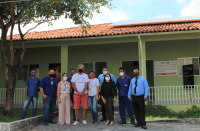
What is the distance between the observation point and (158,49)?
1021 centimetres

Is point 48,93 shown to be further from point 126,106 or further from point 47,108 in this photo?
point 126,106

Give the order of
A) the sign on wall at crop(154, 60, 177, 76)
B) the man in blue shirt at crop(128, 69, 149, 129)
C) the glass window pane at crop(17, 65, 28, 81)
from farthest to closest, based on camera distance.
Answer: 1. the glass window pane at crop(17, 65, 28, 81)
2. the sign on wall at crop(154, 60, 177, 76)
3. the man in blue shirt at crop(128, 69, 149, 129)

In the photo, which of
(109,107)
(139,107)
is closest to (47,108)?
(109,107)

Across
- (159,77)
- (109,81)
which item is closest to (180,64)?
(159,77)

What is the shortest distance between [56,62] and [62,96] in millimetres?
5427

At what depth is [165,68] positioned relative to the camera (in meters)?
10.1

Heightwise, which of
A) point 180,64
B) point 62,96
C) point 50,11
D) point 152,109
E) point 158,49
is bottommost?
point 152,109

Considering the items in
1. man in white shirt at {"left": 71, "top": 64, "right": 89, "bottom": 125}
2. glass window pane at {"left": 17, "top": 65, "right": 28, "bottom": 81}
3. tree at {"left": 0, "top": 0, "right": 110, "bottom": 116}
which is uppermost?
tree at {"left": 0, "top": 0, "right": 110, "bottom": 116}

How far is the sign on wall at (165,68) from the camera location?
32.9 feet

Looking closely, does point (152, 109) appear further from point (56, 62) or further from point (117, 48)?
point (56, 62)

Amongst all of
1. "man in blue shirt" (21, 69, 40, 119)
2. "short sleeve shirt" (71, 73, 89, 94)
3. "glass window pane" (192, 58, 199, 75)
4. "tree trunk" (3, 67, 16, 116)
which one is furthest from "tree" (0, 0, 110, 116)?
"glass window pane" (192, 58, 199, 75)

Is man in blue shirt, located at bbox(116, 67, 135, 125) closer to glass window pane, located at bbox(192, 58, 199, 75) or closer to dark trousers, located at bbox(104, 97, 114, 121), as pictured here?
dark trousers, located at bbox(104, 97, 114, 121)

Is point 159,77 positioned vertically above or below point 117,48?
below

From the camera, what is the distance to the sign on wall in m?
10.0
